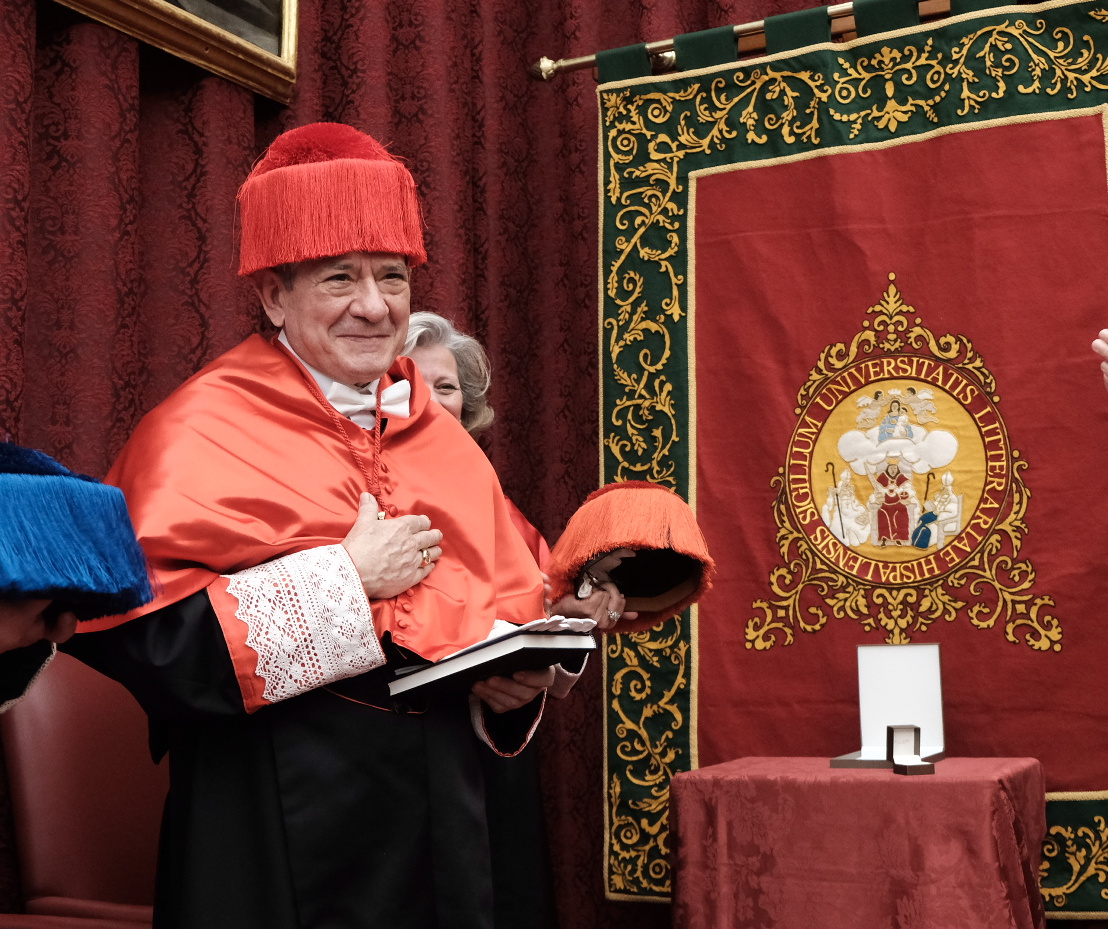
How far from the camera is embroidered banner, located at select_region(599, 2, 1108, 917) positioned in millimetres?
2773

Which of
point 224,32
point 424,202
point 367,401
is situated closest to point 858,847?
point 367,401

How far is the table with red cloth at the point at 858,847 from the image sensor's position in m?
2.22

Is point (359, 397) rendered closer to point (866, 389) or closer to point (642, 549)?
point (642, 549)

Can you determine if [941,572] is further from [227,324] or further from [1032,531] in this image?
[227,324]

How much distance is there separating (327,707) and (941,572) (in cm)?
167

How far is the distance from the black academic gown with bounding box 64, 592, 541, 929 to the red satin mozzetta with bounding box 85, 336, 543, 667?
6 centimetres

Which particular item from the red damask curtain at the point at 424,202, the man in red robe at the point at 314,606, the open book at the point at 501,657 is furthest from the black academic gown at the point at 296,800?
the red damask curtain at the point at 424,202

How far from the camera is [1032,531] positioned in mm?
2793

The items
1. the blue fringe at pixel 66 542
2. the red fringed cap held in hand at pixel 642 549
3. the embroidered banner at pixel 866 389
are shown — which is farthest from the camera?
the embroidered banner at pixel 866 389

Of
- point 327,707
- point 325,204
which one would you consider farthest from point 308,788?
point 325,204

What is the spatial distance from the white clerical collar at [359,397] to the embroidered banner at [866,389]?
1209 mm

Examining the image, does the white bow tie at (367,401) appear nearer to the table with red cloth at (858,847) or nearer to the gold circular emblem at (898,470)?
the table with red cloth at (858,847)

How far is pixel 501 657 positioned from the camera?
1673 mm

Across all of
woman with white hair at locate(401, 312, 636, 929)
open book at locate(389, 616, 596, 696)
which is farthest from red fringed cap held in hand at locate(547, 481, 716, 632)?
open book at locate(389, 616, 596, 696)
